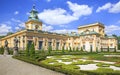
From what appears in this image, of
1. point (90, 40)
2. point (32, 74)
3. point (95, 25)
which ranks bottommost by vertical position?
point (32, 74)

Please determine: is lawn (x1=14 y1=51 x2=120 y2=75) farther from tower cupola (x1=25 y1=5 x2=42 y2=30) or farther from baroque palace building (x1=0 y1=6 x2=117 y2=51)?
tower cupola (x1=25 y1=5 x2=42 y2=30)

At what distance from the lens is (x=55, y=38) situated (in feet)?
178

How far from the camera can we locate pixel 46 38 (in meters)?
50.9

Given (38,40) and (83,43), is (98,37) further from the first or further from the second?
(38,40)

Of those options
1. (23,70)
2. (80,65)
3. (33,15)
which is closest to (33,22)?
(33,15)

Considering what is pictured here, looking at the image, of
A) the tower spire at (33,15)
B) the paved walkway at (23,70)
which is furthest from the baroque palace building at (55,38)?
the paved walkway at (23,70)

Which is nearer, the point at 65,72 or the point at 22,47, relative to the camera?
the point at 65,72

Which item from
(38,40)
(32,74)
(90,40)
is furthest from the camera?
(90,40)

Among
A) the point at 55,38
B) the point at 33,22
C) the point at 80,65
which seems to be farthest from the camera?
the point at 33,22

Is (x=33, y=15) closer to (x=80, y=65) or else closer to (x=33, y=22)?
(x=33, y=22)

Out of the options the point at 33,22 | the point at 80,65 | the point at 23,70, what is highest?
the point at 33,22

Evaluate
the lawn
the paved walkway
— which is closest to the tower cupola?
the lawn

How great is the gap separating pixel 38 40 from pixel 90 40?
63.5 feet

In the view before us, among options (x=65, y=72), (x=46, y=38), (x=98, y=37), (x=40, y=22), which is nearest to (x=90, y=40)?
(x=98, y=37)
